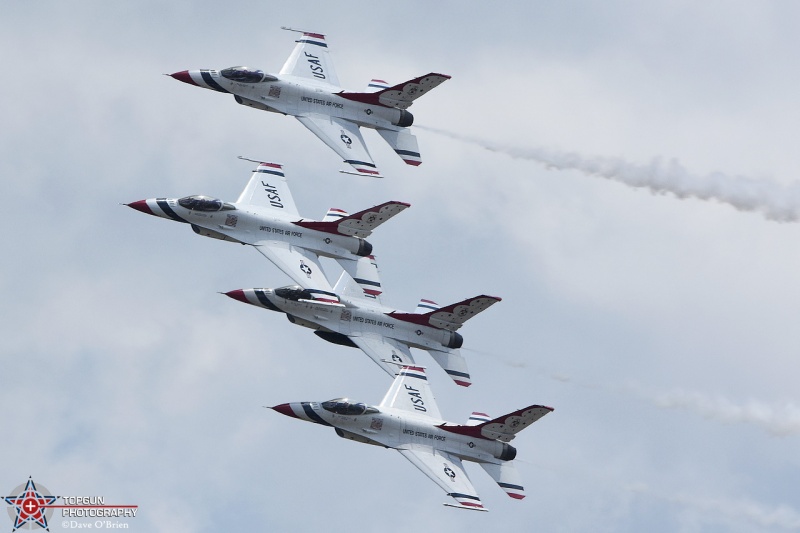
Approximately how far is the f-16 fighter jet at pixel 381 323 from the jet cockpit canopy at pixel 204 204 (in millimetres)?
4340

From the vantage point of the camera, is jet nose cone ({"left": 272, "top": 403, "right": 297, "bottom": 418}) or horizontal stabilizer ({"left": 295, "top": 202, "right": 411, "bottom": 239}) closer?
jet nose cone ({"left": 272, "top": 403, "right": 297, "bottom": 418})

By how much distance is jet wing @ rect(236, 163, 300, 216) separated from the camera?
381ft

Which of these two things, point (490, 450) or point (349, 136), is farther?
point (349, 136)

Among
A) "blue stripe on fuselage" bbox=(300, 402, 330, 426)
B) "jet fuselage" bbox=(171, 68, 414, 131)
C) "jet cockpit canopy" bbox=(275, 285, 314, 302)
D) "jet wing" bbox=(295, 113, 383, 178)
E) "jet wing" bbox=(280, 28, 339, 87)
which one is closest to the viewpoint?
→ "blue stripe on fuselage" bbox=(300, 402, 330, 426)

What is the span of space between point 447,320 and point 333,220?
774 cm

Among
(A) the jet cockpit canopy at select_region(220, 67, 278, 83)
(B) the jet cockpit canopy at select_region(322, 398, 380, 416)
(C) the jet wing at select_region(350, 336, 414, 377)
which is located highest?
(A) the jet cockpit canopy at select_region(220, 67, 278, 83)

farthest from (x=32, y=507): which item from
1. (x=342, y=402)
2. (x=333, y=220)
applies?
(x=333, y=220)

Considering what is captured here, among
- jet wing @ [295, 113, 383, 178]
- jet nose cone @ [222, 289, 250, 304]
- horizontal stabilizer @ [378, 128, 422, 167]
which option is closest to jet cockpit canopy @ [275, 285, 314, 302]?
jet nose cone @ [222, 289, 250, 304]

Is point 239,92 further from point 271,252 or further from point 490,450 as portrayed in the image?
point 490,450

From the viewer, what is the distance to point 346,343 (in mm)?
112875

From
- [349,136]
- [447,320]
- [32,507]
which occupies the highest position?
[349,136]

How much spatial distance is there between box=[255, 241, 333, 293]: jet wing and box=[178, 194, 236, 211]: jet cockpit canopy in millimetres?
2402

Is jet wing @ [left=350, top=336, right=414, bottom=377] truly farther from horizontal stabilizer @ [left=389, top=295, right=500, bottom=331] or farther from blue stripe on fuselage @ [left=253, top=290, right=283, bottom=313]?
blue stripe on fuselage @ [left=253, top=290, right=283, bottom=313]

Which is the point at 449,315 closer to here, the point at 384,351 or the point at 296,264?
the point at 384,351
